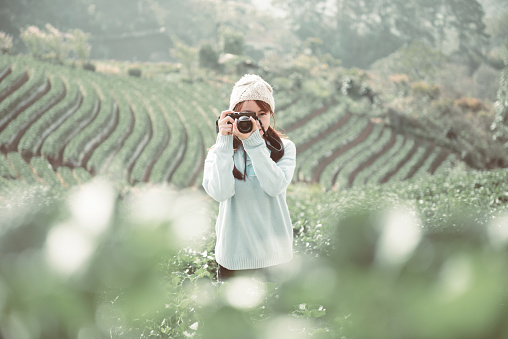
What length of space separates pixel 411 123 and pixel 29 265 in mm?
25071

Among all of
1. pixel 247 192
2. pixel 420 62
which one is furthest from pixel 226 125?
pixel 420 62

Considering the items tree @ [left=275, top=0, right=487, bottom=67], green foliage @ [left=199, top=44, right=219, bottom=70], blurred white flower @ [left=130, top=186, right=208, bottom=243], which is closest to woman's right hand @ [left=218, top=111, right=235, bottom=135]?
blurred white flower @ [left=130, top=186, right=208, bottom=243]

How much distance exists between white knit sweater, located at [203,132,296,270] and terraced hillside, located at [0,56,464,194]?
429 inches

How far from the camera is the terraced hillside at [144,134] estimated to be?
14.1 meters

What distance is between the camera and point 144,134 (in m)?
17.2

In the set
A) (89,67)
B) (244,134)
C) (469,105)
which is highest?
(89,67)

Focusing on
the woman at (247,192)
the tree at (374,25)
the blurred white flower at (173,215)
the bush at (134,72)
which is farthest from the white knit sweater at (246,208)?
the tree at (374,25)

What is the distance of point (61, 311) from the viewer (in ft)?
1.10

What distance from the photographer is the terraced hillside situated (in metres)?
14.1

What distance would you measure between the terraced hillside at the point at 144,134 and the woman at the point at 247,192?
10.9m

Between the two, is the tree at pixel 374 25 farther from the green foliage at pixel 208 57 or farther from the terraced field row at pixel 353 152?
the terraced field row at pixel 353 152

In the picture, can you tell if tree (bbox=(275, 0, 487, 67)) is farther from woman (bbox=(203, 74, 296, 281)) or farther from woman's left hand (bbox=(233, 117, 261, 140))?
woman's left hand (bbox=(233, 117, 261, 140))

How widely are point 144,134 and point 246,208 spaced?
16.0 metres

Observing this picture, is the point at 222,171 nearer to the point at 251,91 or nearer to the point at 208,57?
the point at 251,91
